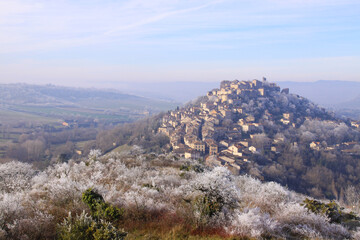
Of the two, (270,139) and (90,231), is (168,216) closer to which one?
(90,231)

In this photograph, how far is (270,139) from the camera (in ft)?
201

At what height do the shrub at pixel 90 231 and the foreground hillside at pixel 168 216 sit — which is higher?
the shrub at pixel 90 231

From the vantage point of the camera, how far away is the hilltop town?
172 ft

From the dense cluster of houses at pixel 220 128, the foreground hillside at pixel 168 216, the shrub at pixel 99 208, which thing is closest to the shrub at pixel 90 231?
the foreground hillside at pixel 168 216

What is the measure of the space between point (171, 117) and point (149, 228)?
236 ft

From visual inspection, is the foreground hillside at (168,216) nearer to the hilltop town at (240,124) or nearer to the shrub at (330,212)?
the shrub at (330,212)

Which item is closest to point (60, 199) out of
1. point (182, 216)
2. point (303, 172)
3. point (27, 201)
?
point (27, 201)

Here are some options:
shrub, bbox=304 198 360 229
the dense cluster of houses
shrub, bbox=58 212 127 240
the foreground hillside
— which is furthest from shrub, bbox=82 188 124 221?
the dense cluster of houses

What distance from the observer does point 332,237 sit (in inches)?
316

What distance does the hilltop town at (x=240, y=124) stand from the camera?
52.4 m

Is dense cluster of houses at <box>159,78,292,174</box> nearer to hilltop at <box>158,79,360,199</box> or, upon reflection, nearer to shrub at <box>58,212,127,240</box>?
hilltop at <box>158,79,360,199</box>

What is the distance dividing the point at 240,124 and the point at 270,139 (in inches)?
443

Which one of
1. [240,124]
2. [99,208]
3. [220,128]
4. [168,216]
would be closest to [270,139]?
[240,124]

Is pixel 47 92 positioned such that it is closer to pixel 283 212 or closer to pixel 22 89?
pixel 22 89
